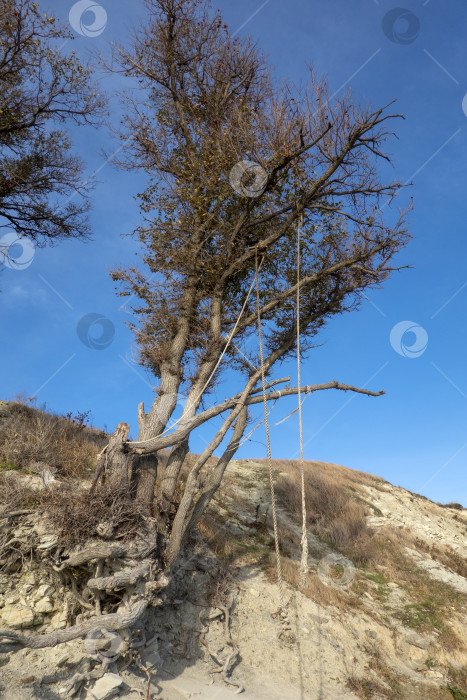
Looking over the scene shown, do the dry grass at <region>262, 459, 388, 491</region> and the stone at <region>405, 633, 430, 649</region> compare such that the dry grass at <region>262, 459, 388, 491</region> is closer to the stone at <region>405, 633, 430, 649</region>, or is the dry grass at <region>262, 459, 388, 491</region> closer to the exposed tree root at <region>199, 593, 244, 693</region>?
the stone at <region>405, 633, 430, 649</region>

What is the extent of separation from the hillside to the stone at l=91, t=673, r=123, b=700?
3cm

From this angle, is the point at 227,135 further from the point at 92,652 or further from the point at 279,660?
the point at 279,660

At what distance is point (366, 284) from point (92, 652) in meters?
11.6

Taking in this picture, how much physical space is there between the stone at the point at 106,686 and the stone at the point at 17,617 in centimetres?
162

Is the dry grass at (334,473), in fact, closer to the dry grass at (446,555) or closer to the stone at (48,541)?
the dry grass at (446,555)

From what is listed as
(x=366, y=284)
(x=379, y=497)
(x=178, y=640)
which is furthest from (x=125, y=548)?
(x=379, y=497)

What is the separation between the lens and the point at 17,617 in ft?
24.7

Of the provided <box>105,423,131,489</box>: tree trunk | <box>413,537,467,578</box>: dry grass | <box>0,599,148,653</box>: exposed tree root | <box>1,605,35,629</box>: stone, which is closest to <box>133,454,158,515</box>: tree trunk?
<box>105,423,131,489</box>: tree trunk

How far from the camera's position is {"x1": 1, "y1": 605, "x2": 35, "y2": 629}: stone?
7.47 meters

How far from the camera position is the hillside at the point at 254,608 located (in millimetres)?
7906

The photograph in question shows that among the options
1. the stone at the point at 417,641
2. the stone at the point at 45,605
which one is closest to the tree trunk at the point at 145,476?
the stone at the point at 45,605

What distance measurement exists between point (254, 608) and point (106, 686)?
4.74 metres

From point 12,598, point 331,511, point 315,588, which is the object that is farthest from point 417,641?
point 12,598

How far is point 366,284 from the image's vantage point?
1348 centimetres
